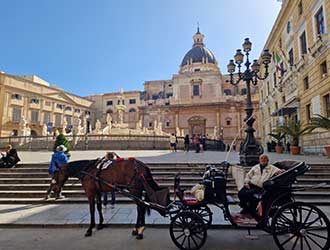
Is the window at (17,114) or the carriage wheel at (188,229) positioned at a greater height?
the window at (17,114)

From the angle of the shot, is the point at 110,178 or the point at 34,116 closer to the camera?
the point at 110,178

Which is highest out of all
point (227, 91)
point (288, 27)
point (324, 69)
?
point (227, 91)

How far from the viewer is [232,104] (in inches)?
2039

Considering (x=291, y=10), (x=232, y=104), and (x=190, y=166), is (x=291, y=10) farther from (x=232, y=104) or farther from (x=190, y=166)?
(x=232, y=104)

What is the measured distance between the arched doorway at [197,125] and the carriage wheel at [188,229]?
1914 inches

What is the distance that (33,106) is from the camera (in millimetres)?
48469

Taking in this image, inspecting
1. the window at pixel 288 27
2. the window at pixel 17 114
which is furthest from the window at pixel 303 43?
the window at pixel 17 114

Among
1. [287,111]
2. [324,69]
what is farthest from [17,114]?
[324,69]

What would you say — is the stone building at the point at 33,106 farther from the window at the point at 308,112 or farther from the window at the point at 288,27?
the window at the point at 308,112

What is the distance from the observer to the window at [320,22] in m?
15.3

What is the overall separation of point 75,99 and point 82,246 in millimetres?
61571

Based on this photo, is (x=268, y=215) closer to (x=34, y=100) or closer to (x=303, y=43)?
(x=303, y=43)

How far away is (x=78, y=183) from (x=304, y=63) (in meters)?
17.8

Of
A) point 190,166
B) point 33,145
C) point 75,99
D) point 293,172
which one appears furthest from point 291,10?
point 75,99
